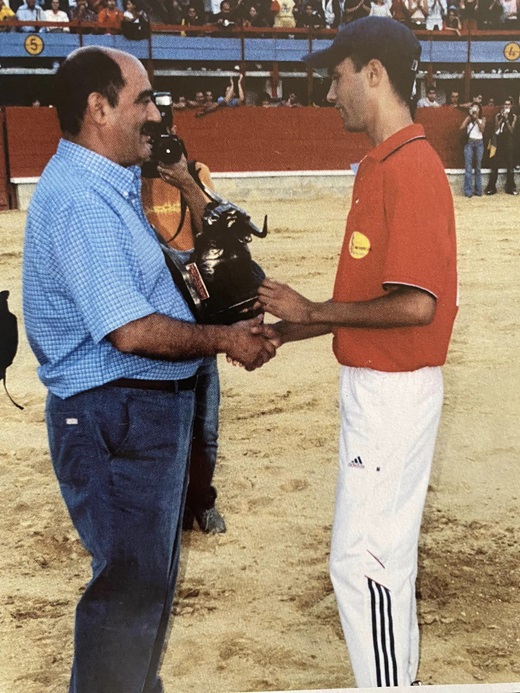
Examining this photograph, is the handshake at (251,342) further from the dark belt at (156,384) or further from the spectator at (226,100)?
the spectator at (226,100)

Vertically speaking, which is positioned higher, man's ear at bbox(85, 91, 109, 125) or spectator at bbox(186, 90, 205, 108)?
man's ear at bbox(85, 91, 109, 125)

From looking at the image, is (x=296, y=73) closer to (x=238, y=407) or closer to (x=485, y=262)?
(x=238, y=407)

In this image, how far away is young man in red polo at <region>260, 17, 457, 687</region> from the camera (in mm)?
1542

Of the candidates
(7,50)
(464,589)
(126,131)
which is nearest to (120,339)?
(126,131)

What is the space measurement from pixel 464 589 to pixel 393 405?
1.00 m

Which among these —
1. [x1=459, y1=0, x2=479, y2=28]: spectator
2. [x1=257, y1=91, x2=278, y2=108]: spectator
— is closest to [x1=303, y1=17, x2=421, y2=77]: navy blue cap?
[x1=459, y1=0, x2=479, y2=28]: spectator

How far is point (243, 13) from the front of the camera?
118 inches

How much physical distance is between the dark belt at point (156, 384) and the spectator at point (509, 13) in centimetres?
142

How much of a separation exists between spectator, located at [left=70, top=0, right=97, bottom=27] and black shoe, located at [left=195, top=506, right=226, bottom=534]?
1529mm

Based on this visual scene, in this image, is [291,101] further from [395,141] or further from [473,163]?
[395,141]

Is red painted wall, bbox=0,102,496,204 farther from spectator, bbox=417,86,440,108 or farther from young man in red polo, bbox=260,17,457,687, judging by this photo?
young man in red polo, bbox=260,17,457,687

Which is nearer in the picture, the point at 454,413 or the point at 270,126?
the point at 454,413

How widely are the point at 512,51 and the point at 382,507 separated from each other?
1.51 meters

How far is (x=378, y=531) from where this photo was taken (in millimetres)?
1657
